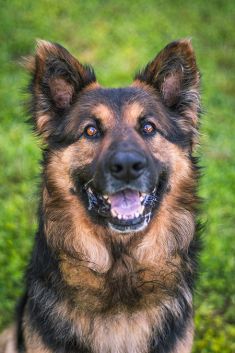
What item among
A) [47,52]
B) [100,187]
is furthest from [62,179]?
[47,52]

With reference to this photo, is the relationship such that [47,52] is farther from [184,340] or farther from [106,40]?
[106,40]

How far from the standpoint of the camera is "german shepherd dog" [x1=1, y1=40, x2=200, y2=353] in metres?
3.79

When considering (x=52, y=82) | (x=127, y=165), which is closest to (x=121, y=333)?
(x=127, y=165)

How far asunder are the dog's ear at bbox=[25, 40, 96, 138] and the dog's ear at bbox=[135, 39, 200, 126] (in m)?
0.54

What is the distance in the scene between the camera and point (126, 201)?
3.74 meters

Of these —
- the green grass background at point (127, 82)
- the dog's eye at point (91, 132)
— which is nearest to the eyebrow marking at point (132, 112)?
the dog's eye at point (91, 132)

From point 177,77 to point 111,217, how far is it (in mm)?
1304

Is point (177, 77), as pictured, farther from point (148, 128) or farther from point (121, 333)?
point (121, 333)

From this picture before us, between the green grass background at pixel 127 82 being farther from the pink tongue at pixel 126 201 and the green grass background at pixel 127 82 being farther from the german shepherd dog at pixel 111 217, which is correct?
the pink tongue at pixel 126 201

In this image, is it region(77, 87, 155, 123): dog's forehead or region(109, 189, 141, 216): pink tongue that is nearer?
region(109, 189, 141, 216): pink tongue

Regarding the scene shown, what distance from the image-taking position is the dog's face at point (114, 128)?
3.66 meters

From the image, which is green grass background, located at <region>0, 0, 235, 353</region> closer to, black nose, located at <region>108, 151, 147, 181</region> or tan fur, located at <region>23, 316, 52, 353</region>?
black nose, located at <region>108, 151, 147, 181</region>

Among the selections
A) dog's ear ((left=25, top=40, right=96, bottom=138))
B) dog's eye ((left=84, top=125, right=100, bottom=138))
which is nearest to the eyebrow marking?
dog's eye ((left=84, top=125, right=100, bottom=138))

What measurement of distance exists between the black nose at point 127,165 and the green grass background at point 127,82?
106cm
